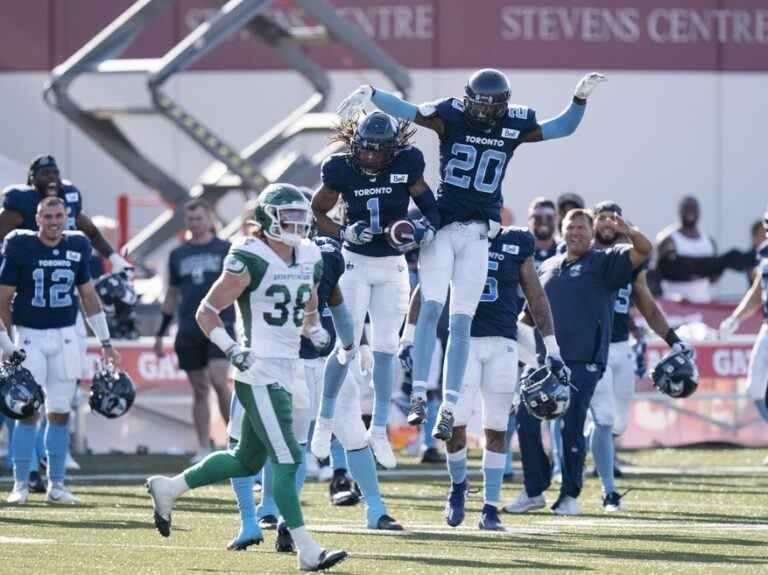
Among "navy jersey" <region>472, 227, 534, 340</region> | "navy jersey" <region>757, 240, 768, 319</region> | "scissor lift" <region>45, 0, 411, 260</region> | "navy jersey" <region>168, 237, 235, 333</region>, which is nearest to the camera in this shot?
"navy jersey" <region>472, 227, 534, 340</region>

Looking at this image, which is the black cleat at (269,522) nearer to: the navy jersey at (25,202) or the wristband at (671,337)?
the wristband at (671,337)

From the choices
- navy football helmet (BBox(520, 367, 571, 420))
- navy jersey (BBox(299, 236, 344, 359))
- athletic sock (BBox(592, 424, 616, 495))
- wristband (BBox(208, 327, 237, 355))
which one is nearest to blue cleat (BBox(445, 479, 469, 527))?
navy football helmet (BBox(520, 367, 571, 420))

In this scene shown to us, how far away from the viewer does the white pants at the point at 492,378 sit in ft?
39.4

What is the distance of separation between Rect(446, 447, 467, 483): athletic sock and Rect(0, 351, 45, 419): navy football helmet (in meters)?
2.70

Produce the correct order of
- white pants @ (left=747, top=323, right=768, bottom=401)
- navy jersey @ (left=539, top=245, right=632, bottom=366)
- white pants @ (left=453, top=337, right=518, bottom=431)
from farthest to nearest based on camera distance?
white pants @ (left=747, top=323, right=768, bottom=401) < navy jersey @ (left=539, top=245, right=632, bottom=366) < white pants @ (left=453, top=337, right=518, bottom=431)

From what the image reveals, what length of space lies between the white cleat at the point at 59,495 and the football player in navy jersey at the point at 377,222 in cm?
218

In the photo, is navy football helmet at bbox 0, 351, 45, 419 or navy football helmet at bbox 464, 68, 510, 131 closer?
navy football helmet at bbox 464, 68, 510, 131

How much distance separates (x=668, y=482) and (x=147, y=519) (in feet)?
15.1

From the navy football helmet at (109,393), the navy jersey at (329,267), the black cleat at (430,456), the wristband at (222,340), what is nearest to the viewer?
the wristband at (222,340)

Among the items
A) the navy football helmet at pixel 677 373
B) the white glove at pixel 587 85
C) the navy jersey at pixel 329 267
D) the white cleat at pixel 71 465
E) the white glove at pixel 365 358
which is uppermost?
the white glove at pixel 587 85

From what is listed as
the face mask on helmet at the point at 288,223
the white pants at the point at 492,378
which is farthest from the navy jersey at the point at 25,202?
the face mask on helmet at the point at 288,223

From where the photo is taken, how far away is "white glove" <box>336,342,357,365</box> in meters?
11.3

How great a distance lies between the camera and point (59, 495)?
13422 millimetres

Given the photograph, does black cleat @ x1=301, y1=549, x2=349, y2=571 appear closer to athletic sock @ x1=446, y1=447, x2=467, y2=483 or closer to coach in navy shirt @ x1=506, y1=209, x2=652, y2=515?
athletic sock @ x1=446, y1=447, x2=467, y2=483
